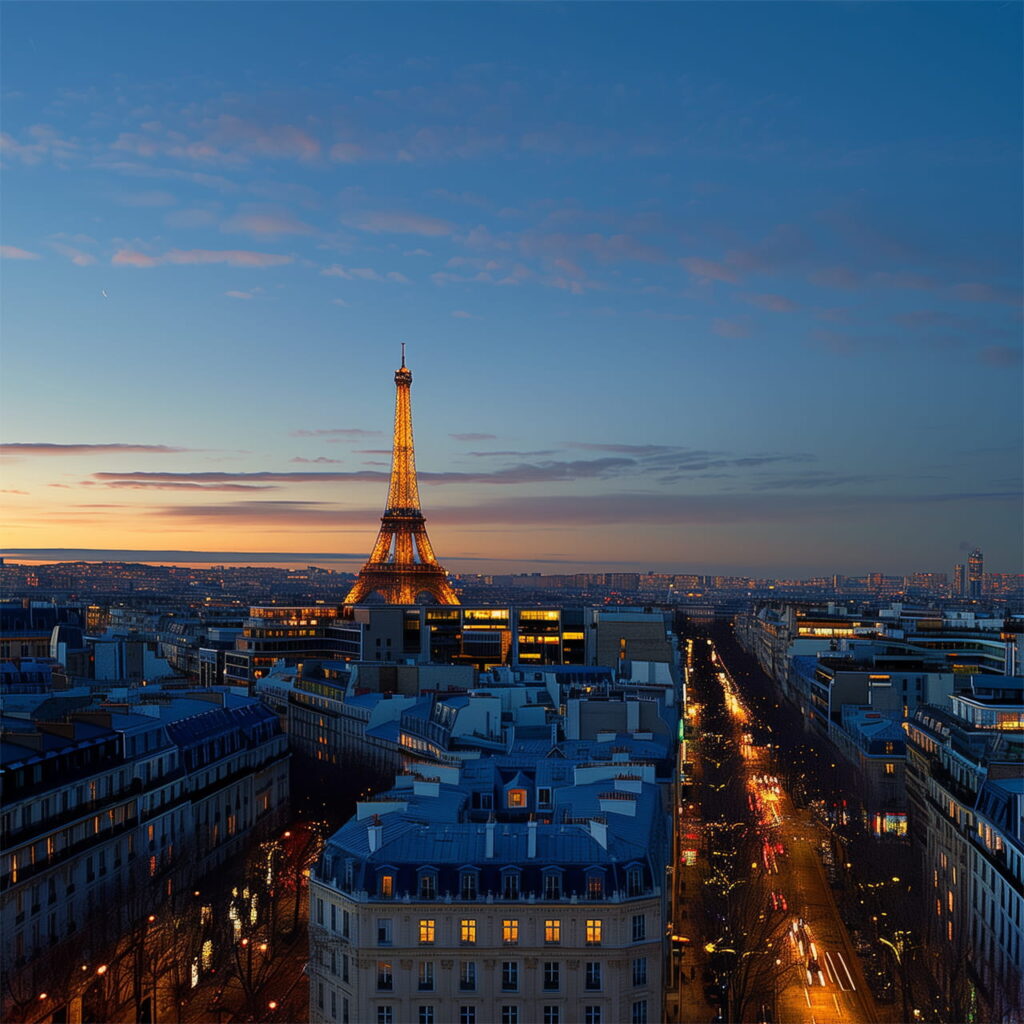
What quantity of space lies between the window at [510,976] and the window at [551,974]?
2.55 ft

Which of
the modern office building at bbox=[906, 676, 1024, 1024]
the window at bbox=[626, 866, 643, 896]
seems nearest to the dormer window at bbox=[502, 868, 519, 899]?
the window at bbox=[626, 866, 643, 896]

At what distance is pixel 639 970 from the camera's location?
3312 cm

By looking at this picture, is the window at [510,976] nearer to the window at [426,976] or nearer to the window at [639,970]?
the window at [426,976]

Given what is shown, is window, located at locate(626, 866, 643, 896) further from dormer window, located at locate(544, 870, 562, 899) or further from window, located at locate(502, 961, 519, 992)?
window, located at locate(502, 961, 519, 992)

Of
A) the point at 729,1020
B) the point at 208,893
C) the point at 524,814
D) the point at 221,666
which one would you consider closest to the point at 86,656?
the point at 221,666

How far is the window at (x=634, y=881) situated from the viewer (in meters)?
33.1

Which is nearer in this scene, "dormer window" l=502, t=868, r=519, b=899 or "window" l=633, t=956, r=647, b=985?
"dormer window" l=502, t=868, r=519, b=899

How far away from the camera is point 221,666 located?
425ft

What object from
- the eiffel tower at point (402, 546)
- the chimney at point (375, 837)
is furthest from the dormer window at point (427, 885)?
the eiffel tower at point (402, 546)

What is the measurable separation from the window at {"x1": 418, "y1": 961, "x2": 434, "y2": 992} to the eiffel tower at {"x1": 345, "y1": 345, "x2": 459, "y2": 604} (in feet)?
402

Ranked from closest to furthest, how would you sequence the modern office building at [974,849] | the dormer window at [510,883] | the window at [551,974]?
the window at [551,974] < the dormer window at [510,883] < the modern office building at [974,849]

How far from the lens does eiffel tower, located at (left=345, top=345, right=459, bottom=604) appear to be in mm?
154500

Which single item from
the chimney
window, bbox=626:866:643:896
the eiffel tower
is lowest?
window, bbox=626:866:643:896

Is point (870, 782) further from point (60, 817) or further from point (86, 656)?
point (86, 656)
